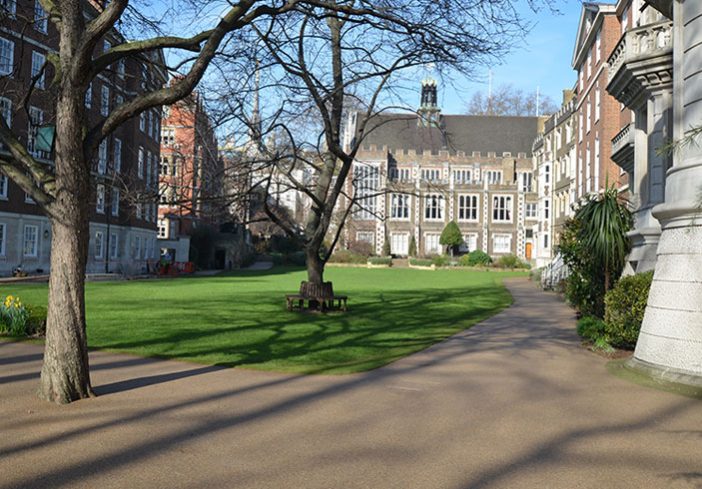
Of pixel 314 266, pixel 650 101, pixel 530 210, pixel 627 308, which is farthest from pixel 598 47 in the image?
pixel 530 210

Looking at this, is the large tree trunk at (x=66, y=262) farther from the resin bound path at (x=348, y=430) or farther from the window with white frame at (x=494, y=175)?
the window with white frame at (x=494, y=175)

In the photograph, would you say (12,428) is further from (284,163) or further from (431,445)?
(284,163)

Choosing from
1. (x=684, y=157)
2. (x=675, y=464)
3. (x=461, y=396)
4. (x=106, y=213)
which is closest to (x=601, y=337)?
(x=684, y=157)

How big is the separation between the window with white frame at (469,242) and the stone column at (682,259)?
2748 inches

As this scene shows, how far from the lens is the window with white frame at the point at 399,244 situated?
78938 mm

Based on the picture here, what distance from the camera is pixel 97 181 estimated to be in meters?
14.2

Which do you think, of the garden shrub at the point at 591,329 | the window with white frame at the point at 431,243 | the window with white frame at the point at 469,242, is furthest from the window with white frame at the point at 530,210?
the garden shrub at the point at 591,329

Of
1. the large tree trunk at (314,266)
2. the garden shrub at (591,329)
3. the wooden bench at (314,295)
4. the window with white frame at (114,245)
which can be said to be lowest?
the garden shrub at (591,329)

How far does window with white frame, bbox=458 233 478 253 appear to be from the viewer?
79562 millimetres

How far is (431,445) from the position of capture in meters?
5.95

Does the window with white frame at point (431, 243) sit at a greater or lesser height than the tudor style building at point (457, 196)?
lesser

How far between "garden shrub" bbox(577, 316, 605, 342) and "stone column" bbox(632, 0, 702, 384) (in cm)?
301

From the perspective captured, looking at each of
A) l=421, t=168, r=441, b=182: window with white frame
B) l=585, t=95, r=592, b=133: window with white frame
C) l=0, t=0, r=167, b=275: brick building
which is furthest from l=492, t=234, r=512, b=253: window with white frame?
l=585, t=95, r=592, b=133: window with white frame

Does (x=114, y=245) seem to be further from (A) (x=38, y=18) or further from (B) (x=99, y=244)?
(A) (x=38, y=18)
